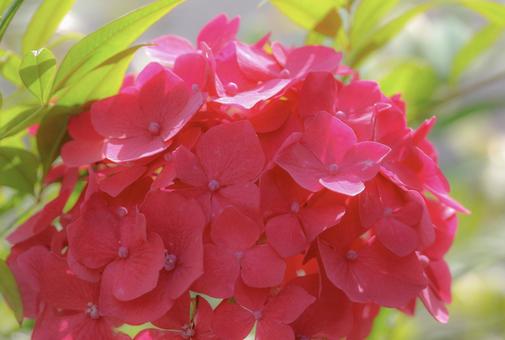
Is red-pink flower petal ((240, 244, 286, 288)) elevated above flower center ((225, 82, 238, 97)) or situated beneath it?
situated beneath

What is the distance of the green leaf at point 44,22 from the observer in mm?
669

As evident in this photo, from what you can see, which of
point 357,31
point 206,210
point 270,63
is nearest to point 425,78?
point 357,31

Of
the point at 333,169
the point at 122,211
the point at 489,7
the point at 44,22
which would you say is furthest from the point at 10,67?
the point at 489,7

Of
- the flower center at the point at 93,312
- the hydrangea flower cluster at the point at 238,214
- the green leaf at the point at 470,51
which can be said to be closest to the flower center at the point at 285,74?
the hydrangea flower cluster at the point at 238,214

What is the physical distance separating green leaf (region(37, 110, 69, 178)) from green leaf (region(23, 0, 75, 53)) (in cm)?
7

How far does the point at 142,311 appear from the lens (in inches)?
20.6

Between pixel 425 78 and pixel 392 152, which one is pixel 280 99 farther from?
pixel 425 78

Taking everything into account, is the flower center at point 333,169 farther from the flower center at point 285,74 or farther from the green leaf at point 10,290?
the green leaf at point 10,290

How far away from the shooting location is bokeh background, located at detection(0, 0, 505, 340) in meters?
0.90

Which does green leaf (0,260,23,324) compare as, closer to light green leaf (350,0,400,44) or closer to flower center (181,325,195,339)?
flower center (181,325,195,339)

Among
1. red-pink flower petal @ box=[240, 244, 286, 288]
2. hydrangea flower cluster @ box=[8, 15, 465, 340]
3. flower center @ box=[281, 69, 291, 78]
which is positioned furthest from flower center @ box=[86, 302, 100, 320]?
flower center @ box=[281, 69, 291, 78]

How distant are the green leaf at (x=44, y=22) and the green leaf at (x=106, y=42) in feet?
0.29

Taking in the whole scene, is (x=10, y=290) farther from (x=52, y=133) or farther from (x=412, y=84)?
(x=412, y=84)

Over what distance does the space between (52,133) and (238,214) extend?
213 millimetres
